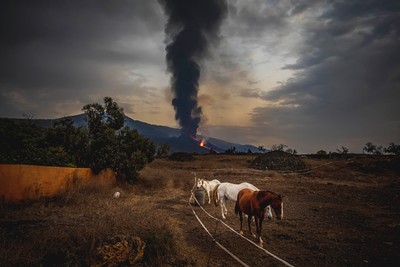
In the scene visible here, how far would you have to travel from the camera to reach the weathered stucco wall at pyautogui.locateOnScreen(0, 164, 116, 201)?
9938 millimetres

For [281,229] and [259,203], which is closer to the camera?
[259,203]

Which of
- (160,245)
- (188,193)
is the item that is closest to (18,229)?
(160,245)

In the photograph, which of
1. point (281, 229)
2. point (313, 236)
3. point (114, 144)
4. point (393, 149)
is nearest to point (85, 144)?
point (114, 144)

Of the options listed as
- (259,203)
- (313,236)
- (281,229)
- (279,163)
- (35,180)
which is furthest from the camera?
(279,163)

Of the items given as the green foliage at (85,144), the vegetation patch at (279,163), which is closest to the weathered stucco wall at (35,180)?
the green foliage at (85,144)

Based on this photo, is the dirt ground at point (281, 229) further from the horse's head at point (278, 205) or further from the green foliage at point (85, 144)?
the green foliage at point (85, 144)

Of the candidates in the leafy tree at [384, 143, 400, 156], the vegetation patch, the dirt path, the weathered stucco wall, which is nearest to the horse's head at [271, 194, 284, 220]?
the dirt path

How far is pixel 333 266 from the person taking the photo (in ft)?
20.4

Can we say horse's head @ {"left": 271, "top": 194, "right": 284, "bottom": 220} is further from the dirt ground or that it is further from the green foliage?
the green foliage

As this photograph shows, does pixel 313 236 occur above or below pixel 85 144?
below

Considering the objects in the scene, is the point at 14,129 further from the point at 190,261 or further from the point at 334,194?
the point at 334,194

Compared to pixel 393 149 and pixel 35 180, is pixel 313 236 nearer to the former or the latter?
pixel 35 180

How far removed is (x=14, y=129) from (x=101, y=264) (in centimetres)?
1150

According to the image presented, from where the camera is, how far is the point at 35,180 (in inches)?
435
